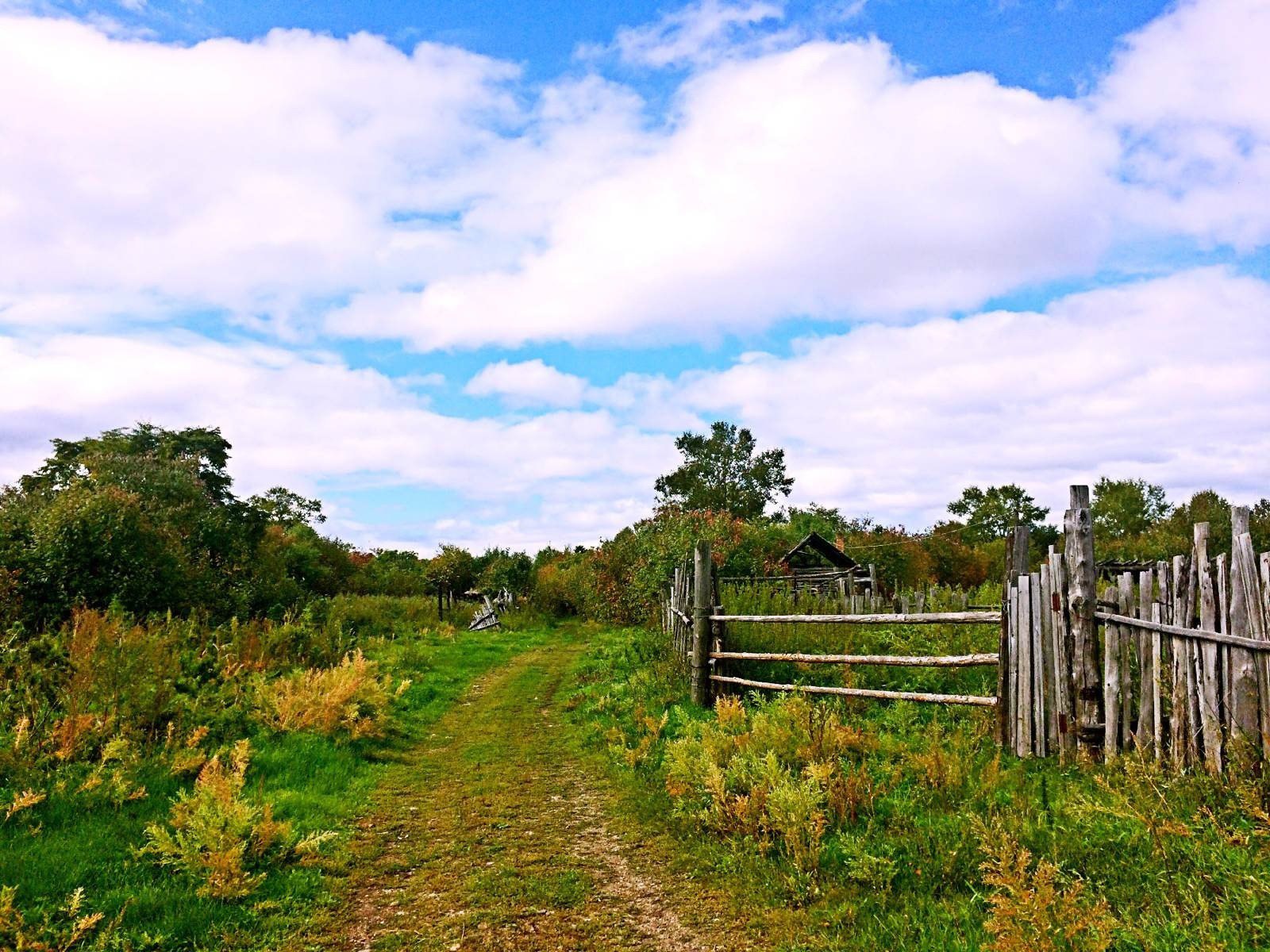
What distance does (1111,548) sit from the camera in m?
40.9

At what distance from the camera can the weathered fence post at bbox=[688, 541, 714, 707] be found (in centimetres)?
1095

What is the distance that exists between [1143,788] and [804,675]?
4951 millimetres

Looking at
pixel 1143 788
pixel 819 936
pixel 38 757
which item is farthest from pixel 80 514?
pixel 1143 788

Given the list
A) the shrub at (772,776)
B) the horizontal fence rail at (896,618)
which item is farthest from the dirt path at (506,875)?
the horizontal fence rail at (896,618)

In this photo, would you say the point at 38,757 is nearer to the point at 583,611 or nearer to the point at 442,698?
the point at 442,698

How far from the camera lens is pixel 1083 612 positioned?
646cm

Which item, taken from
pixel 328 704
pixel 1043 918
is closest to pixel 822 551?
pixel 328 704

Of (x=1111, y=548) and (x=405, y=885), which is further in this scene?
(x=1111, y=548)

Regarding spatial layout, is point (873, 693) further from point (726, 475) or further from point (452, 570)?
point (726, 475)

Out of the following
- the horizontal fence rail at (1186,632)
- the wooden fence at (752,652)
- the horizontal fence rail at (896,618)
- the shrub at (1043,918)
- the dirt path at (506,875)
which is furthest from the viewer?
the wooden fence at (752,652)

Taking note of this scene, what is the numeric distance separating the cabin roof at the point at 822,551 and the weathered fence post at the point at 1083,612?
18.6 metres

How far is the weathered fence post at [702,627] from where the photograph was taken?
11.0 m

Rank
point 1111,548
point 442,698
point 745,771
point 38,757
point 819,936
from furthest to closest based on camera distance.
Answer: point 1111,548 → point 442,698 → point 38,757 → point 745,771 → point 819,936

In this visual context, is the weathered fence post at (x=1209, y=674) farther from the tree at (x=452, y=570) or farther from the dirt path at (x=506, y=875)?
the tree at (x=452, y=570)
